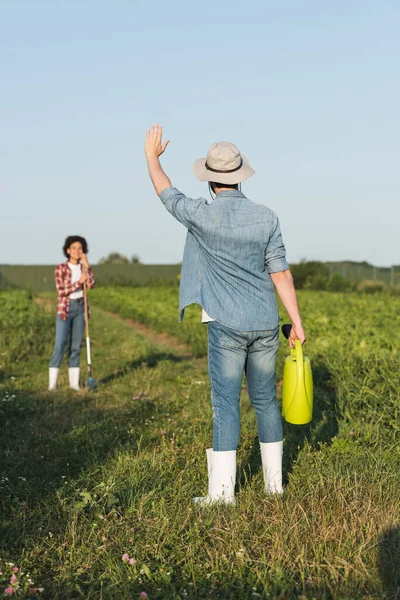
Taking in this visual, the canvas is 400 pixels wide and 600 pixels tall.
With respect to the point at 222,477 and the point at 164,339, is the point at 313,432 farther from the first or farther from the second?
the point at 164,339

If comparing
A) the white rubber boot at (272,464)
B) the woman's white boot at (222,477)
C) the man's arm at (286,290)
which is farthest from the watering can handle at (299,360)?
the woman's white boot at (222,477)

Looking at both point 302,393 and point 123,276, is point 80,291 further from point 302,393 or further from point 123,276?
point 123,276

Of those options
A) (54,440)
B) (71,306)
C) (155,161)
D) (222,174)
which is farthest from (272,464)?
(71,306)

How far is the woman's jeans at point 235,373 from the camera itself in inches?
149

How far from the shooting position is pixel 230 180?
384cm

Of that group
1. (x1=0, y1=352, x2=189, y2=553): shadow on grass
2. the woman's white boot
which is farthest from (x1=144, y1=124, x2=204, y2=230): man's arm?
(x1=0, y1=352, x2=189, y2=553): shadow on grass

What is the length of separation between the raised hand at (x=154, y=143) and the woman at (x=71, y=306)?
13.9 feet

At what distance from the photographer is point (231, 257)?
3787 mm

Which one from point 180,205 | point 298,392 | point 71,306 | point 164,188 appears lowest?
point 298,392

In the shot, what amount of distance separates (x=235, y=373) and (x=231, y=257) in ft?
2.09

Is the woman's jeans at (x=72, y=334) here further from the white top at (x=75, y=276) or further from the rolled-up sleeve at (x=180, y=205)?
the rolled-up sleeve at (x=180, y=205)

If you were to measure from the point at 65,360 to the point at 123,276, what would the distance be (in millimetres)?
38648

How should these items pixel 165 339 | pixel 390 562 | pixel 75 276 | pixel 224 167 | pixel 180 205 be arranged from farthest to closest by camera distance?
pixel 165 339, pixel 75 276, pixel 224 167, pixel 180 205, pixel 390 562

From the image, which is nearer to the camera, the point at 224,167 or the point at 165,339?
the point at 224,167
